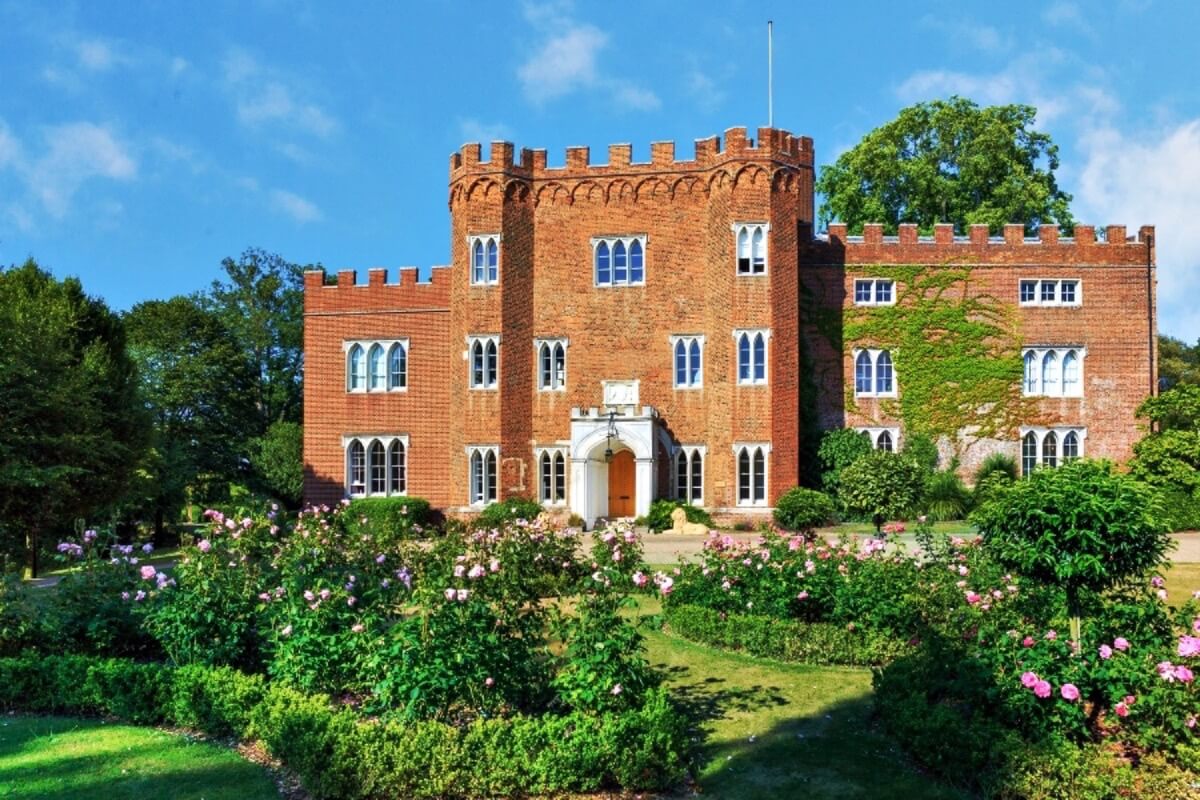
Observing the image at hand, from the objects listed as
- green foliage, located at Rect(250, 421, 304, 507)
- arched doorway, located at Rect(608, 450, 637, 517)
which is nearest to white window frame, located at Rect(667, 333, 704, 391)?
arched doorway, located at Rect(608, 450, 637, 517)

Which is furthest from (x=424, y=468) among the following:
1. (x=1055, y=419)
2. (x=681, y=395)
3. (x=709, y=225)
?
(x=1055, y=419)

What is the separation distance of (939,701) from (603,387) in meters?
21.5

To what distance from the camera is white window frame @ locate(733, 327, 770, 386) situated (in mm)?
26594

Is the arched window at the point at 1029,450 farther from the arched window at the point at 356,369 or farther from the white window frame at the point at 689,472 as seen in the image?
the arched window at the point at 356,369

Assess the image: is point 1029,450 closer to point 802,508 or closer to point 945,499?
point 945,499

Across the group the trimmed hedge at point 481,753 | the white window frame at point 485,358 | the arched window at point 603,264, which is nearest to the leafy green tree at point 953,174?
the arched window at point 603,264

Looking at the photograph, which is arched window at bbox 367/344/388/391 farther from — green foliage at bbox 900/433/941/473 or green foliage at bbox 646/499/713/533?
green foliage at bbox 900/433/941/473

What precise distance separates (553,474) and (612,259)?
740cm

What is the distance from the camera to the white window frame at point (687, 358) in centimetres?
2788

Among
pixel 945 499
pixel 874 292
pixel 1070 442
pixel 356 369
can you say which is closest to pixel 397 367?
pixel 356 369

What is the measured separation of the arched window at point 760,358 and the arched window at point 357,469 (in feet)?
45.7

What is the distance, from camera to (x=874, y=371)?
95.6 ft

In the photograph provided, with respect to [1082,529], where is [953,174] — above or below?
above

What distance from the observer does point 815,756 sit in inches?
271
